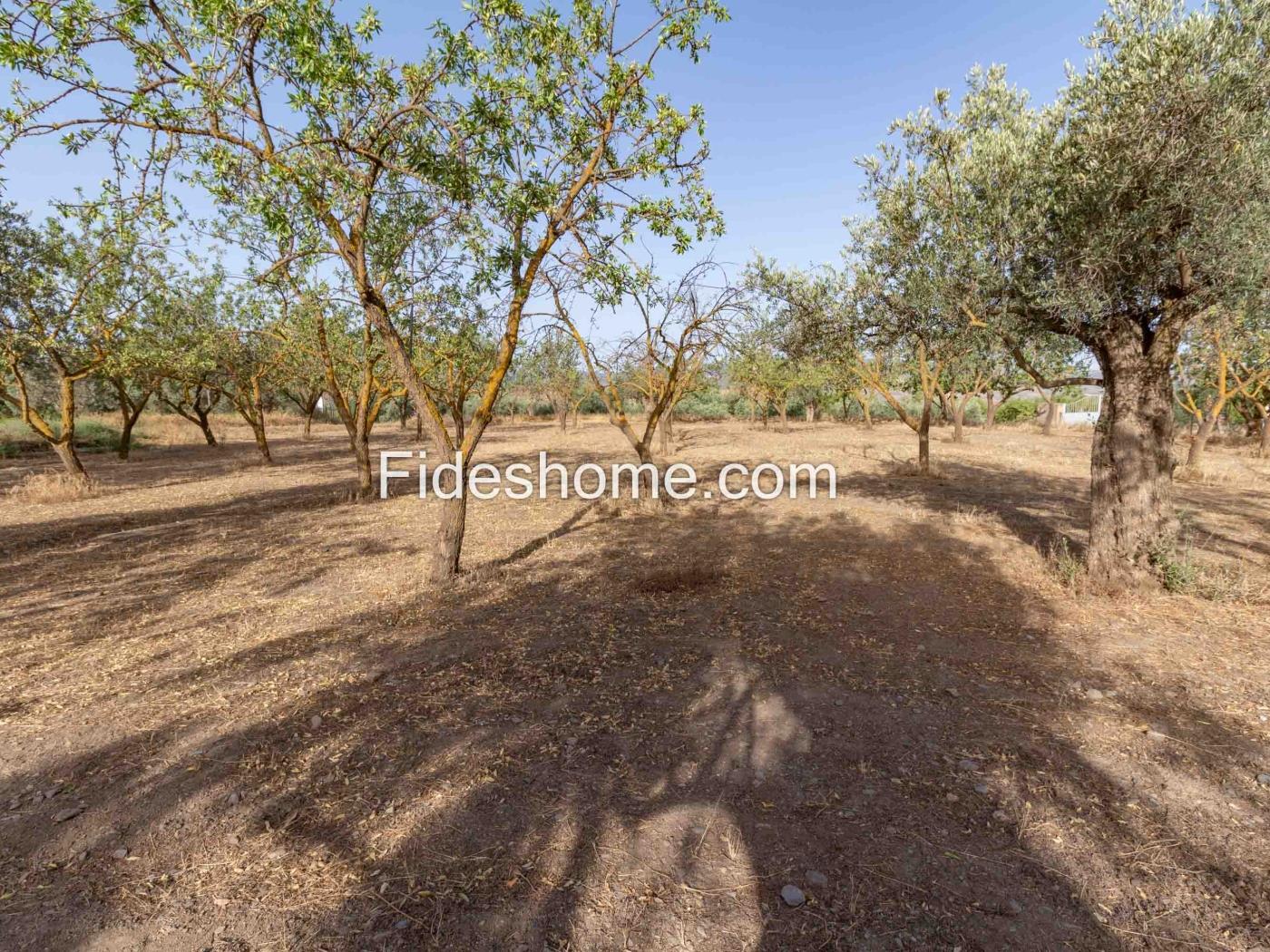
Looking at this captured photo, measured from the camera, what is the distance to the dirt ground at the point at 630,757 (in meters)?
2.93

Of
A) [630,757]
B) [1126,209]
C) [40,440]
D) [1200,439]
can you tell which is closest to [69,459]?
[40,440]

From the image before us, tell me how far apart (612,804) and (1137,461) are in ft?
28.6

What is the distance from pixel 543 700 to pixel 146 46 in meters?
8.23

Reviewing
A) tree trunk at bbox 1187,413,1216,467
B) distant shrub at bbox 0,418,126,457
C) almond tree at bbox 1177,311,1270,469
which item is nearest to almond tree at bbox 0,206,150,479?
distant shrub at bbox 0,418,126,457

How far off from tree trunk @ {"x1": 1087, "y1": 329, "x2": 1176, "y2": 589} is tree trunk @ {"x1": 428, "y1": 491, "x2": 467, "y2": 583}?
384 inches

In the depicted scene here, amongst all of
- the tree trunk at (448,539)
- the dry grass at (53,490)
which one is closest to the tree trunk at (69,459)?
the dry grass at (53,490)

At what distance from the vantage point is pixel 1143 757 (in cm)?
416

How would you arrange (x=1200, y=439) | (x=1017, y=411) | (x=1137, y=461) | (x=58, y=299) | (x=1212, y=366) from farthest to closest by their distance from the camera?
(x=1017, y=411), (x=1212, y=366), (x=1200, y=439), (x=58, y=299), (x=1137, y=461)

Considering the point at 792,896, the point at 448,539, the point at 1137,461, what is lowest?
the point at 792,896

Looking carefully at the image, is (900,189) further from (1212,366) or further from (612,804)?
(1212,366)

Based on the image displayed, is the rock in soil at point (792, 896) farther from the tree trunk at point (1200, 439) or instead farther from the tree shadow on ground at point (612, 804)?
the tree trunk at point (1200, 439)

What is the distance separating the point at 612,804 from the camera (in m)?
3.74

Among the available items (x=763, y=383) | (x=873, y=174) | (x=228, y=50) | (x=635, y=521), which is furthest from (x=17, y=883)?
(x=763, y=383)

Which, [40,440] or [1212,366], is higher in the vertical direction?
[1212,366]
